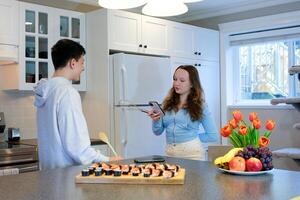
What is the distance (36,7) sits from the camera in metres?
3.40

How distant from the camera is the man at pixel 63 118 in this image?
74.9 inches

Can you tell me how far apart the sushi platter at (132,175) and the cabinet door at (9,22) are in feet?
6.56

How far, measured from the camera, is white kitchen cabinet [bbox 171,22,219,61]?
417 centimetres

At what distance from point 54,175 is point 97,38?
2119 mm

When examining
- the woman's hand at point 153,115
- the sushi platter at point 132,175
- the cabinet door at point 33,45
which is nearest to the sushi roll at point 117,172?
the sushi platter at point 132,175

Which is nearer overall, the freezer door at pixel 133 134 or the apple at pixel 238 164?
the apple at pixel 238 164

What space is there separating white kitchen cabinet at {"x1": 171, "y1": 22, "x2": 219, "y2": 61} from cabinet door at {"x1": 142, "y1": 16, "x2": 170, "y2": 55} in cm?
11

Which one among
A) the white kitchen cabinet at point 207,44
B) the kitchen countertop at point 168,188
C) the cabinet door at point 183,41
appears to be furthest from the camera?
the white kitchen cabinet at point 207,44

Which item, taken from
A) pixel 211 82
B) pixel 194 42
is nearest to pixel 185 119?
pixel 194 42

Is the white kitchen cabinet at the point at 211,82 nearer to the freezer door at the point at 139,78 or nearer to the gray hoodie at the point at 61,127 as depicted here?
the freezer door at the point at 139,78

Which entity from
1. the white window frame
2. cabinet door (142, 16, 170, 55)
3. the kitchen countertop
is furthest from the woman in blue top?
the white window frame

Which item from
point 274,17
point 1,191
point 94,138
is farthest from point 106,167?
point 274,17

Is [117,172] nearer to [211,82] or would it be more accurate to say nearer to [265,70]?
[211,82]

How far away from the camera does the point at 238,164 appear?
64.8 inches
